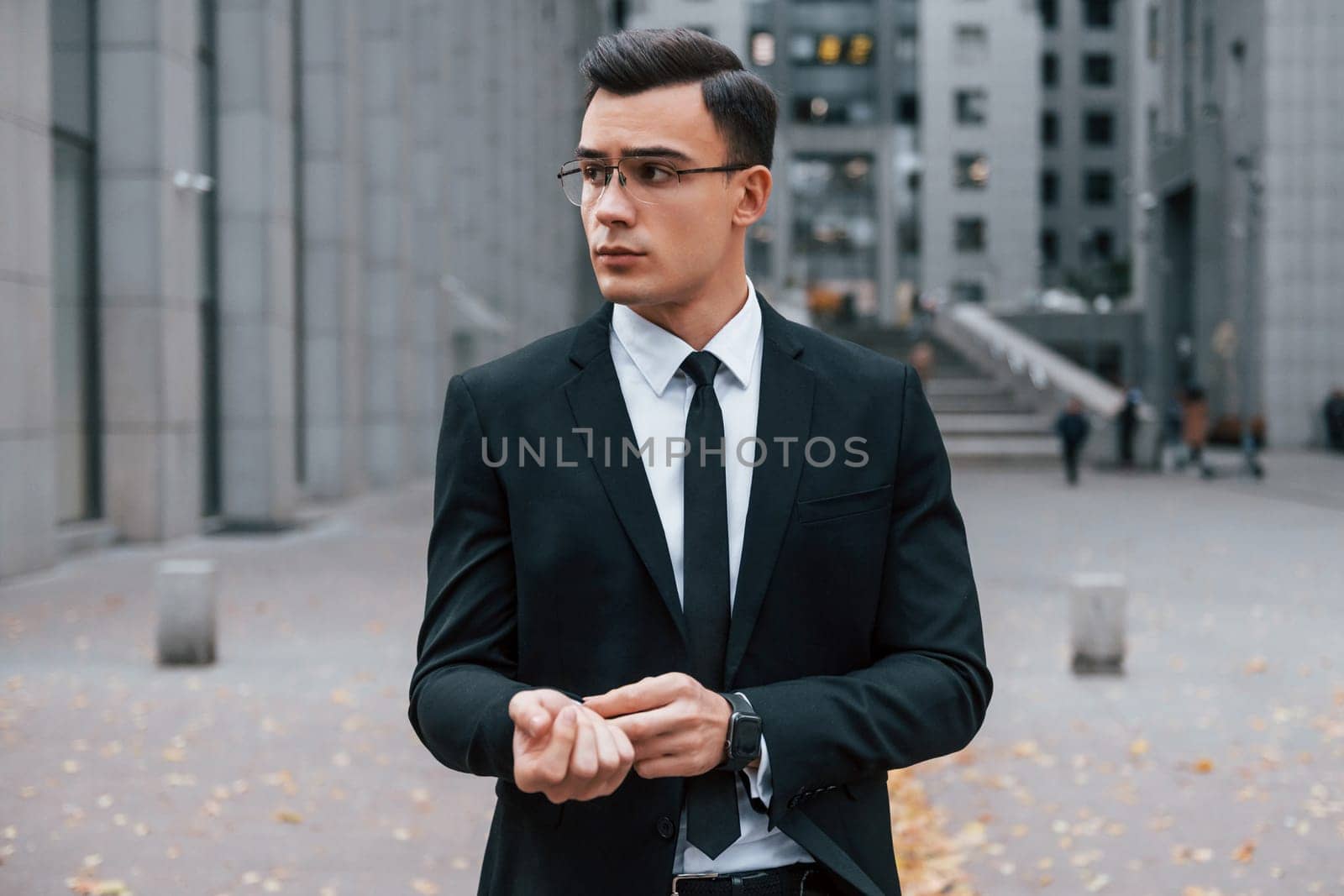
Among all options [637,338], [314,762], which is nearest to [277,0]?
[314,762]

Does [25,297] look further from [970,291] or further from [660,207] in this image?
[970,291]

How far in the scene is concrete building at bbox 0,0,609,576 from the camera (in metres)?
15.1

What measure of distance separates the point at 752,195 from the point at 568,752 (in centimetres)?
93

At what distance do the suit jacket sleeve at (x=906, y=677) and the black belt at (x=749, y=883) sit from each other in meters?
0.12

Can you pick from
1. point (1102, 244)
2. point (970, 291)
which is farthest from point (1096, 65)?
point (970, 291)

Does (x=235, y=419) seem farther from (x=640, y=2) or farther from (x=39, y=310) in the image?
(x=640, y=2)

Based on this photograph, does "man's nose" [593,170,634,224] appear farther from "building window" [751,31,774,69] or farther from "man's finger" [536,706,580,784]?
"building window" [751,31,774,69]

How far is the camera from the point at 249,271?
2097 cm

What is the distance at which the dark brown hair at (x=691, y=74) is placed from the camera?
6.62 ft

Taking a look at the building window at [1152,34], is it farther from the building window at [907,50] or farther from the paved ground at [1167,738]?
the paved ground at [1167,738]

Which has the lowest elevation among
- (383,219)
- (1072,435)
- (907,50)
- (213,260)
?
(1072,435)

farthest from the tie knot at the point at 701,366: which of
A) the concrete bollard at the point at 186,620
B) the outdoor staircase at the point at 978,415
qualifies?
the outdoor staircase at the point at 978,415

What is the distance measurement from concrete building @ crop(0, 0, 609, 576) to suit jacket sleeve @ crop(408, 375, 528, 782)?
13.7m

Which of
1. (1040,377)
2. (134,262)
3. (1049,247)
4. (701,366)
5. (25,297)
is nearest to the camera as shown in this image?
(701,366)
